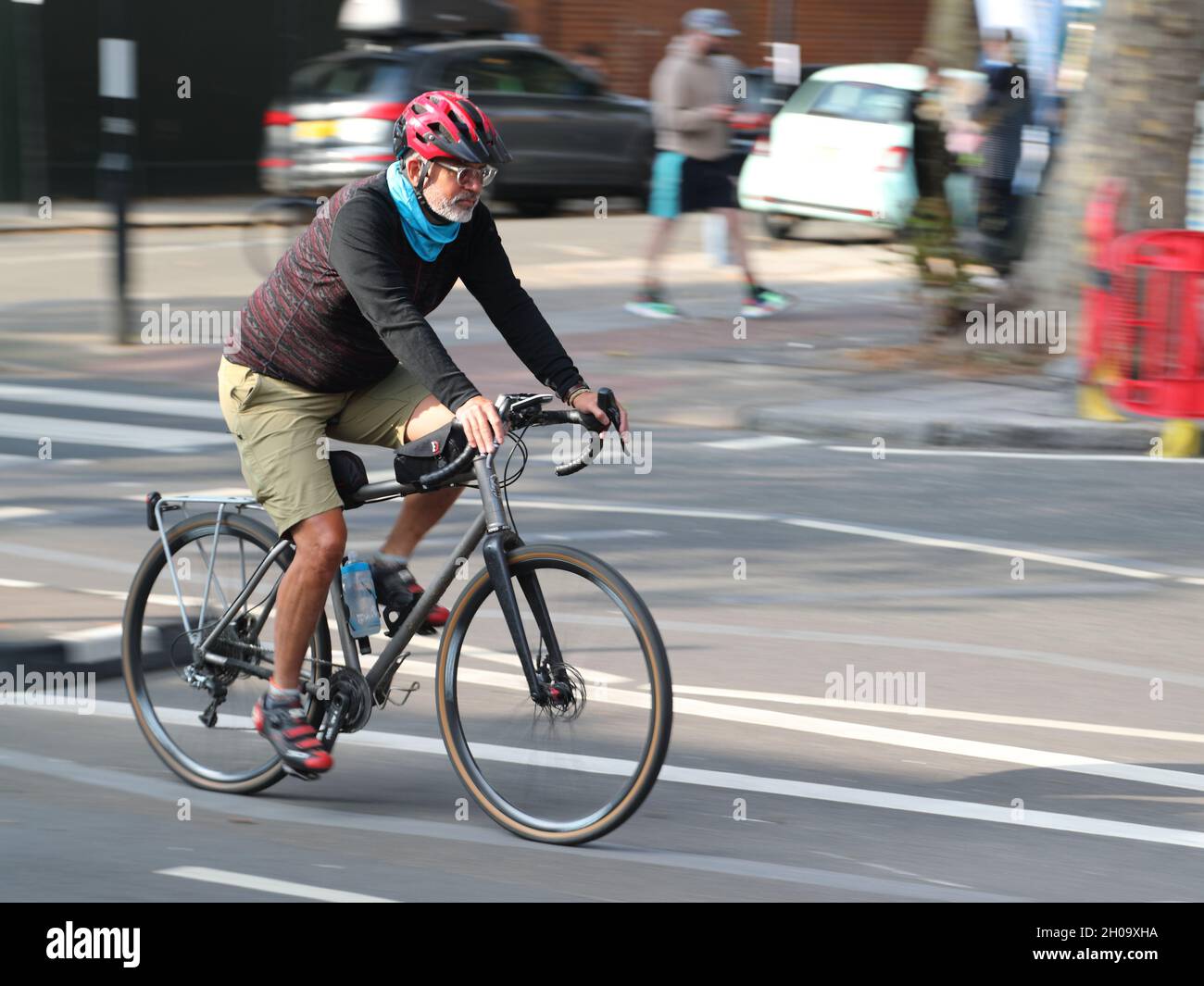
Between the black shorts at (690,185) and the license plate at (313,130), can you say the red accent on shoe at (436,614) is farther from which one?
the license plate at (313,130)

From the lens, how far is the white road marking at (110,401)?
41.0 ft

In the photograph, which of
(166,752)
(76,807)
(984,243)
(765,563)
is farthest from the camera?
(984,243)

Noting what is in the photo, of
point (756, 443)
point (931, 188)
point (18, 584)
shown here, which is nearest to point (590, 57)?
point (931, 188)

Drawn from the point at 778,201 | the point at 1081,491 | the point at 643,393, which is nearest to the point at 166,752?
the point at 1081,491

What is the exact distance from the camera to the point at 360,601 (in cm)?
519

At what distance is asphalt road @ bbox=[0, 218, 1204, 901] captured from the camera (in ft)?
15.6

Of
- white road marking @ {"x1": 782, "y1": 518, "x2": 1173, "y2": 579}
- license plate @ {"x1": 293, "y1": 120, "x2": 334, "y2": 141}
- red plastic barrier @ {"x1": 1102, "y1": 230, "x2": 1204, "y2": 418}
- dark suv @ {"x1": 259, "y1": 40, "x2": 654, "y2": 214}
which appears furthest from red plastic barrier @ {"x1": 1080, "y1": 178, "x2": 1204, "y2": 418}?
license plate @ {"x1": 293, "y1": 120, "x2": 334, "y2": 141}

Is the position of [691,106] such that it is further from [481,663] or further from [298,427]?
[481,663]

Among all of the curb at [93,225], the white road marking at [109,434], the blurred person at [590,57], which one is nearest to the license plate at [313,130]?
the curb at [93,225]

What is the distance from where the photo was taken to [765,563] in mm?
8359

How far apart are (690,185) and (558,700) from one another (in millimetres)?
10975

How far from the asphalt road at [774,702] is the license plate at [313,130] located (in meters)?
9.01
